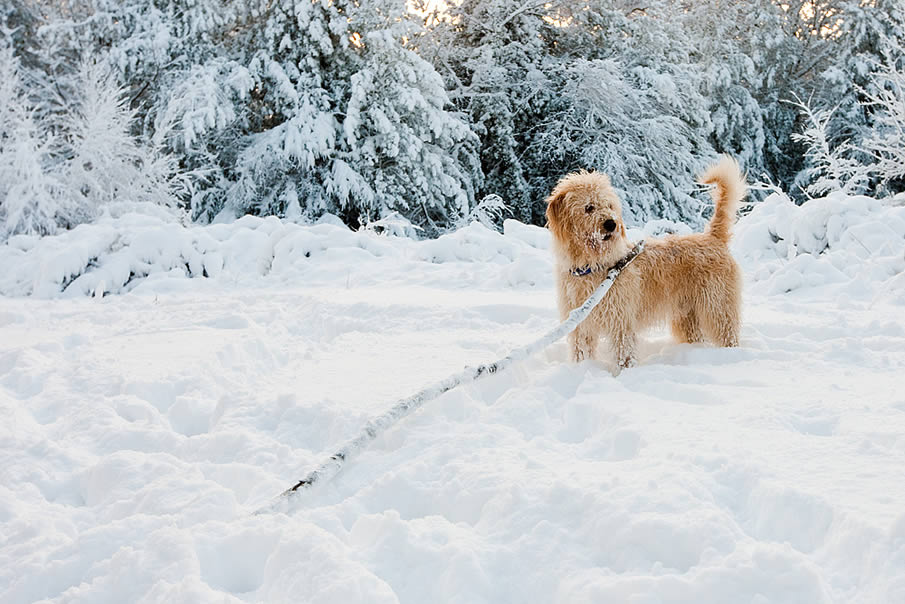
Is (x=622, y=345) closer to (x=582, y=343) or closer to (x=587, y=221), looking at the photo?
(x=582, y=343)

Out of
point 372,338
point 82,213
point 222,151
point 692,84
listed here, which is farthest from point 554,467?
point 692,84

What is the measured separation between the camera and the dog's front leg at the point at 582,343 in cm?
346

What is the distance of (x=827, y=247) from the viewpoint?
690 cm

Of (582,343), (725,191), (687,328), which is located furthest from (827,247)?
(582,343)

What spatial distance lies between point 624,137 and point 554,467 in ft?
48.1

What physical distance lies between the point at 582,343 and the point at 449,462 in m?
1.49

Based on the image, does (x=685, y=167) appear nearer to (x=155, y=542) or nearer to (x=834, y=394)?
(x=834, y=394)

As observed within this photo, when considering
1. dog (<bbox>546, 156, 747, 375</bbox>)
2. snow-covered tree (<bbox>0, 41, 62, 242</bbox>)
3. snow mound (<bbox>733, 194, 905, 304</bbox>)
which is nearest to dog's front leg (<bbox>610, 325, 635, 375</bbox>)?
dog (<bbox>546, 156, 747, 375</bbox>)

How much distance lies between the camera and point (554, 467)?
2127 millimetres

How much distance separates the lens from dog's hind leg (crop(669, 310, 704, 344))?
3789 millimetres

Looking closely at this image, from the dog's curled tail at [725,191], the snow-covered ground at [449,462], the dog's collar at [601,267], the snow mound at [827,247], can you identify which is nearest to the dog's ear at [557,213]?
the dog's collar at [601,267]

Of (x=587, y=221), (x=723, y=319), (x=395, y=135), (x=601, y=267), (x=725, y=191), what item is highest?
(x=395, y=135)

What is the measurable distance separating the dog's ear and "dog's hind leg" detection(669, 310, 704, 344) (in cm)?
89

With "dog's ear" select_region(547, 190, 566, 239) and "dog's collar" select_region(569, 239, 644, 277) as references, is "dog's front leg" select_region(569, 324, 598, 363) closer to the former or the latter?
A: "dog's collar" select_region(569, 239, 644, 277)
